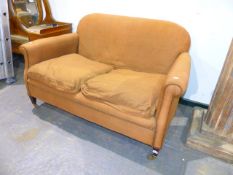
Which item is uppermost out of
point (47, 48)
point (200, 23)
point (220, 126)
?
point (200, 23)

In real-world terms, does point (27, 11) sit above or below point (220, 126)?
above

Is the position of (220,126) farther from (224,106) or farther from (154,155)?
(154,155)

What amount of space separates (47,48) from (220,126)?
5.23ft

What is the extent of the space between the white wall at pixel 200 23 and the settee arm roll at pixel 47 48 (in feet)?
1.66

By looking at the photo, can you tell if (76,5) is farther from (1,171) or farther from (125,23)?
(1,171)

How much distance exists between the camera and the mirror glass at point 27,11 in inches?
97.1

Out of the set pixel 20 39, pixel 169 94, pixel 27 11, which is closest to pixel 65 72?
pixel 169 94

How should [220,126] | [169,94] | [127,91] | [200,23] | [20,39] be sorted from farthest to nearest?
[20,39] → [200,23] → [220,126] → [127,91] → [169,94]

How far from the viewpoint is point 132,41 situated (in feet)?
6.27

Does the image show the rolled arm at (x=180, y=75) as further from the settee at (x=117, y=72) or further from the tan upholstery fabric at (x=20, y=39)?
the tan upholstery fabric at (x=20, y=39)

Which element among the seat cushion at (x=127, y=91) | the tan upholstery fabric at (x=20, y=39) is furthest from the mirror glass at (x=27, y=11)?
the seat cushion at (x=127, y=91)

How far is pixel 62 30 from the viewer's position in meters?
2.40

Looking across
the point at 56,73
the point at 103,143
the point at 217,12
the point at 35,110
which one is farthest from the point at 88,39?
the point at 217,12

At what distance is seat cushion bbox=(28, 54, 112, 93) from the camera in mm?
1610
